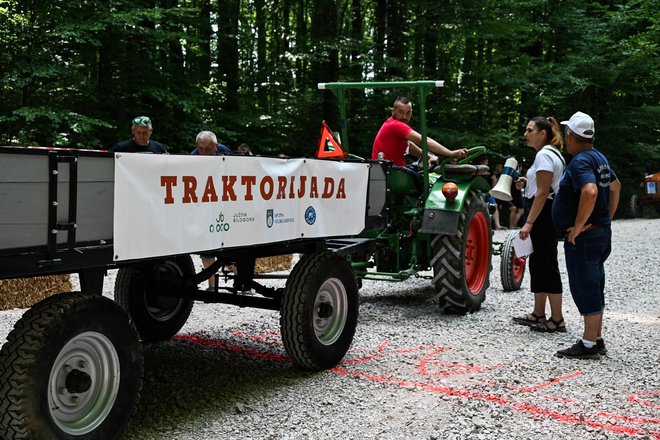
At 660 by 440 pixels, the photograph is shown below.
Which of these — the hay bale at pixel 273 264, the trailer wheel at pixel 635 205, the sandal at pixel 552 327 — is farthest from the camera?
the trailer wheel at pixel 635 205

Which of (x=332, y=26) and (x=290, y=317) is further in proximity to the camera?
(x=332, y=26)

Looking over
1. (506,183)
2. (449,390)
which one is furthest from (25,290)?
(506,183)

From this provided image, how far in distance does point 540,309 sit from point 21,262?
5.05m

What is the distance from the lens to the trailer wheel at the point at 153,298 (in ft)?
18.5

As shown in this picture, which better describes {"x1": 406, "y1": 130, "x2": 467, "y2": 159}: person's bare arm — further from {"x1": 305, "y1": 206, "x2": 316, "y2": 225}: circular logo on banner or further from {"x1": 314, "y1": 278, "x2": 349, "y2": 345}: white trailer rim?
{"x1": 305, "y1": 206, "x2": 316, "y2": 225}: circular logo on banner

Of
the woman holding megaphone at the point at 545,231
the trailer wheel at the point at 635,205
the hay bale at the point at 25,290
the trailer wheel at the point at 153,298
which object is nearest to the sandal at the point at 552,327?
the woman holding megaphone at the point at 545,231

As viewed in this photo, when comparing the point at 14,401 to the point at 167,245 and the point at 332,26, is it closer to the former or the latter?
the point at 167,245

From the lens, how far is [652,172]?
25.5 m

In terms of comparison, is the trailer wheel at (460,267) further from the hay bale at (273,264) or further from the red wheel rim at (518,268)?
the hay bale at (273,264)

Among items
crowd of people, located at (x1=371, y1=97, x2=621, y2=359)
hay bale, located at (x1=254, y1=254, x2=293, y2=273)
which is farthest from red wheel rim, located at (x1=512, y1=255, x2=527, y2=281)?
hay bale, located at (x1=254, y1=254, x2=293, y2=273)

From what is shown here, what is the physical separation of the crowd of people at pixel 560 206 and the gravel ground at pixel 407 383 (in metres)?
0.34

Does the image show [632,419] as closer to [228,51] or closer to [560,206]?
[560,206]

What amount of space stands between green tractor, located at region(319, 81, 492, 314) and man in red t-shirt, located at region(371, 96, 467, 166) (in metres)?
0.16

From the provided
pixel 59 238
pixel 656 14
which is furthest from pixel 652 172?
pixel 59 238
